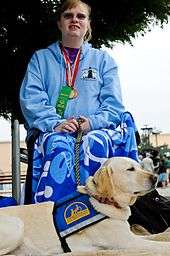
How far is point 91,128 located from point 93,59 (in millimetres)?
583

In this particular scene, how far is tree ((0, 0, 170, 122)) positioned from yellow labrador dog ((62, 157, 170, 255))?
2547 millimetres

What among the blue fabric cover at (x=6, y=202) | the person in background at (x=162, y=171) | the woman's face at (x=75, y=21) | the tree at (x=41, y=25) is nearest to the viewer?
the blue fabric cover at (x=6, y=202)

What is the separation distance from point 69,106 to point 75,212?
36.9 inches

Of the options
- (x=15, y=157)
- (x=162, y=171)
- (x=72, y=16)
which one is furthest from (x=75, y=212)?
(x=162, y=171)

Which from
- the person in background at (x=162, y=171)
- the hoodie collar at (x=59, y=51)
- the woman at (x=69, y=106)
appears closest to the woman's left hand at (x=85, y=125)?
the woman at (x=69, y=106)

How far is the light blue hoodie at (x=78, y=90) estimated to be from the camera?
324 centimetres

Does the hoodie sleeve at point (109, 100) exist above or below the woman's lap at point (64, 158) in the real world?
above

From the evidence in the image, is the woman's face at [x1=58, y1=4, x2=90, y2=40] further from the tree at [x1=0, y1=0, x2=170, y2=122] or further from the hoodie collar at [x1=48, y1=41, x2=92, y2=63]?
the tree at [x1=0, y1=0, x2=170, y2=122]

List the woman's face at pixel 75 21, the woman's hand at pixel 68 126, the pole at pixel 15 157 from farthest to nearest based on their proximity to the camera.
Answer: the pole at pixel 15 157 → the woman's face at pixel 75 21 → the woman's hand at pixel 68 126

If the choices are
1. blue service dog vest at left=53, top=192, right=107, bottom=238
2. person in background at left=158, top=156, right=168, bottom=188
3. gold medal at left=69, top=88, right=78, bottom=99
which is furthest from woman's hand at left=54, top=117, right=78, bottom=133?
person in background at left=158, top=156, right=168, bottom=188

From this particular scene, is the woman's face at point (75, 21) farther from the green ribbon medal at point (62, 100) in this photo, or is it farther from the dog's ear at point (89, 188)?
the dog's ear at point (89, 188)

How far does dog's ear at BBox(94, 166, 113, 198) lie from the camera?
253cm

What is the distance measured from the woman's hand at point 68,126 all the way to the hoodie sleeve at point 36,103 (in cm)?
5

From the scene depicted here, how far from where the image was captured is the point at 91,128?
124 inches
